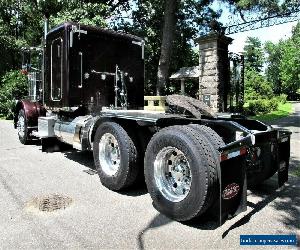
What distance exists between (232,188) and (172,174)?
92 centimetres

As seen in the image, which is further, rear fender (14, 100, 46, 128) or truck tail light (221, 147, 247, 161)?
rear fender (14, 100, 46, 128)

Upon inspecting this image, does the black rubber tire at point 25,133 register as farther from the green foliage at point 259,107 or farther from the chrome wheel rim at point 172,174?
the green foliage at point 259,107

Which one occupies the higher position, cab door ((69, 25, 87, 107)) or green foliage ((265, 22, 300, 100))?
green foliage ((265, 22, 300, 100))

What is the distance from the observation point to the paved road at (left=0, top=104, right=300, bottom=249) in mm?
3785

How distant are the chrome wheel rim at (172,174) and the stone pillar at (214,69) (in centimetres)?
838

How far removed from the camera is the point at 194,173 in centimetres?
406

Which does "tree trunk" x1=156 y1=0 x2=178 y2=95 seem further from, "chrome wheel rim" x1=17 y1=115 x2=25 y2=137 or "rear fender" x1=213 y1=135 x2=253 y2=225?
"rear fender" x1=213 y1=135 x2=253 y2=225

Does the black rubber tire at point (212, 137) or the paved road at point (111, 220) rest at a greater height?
the black rubber tire at point (212, 137)

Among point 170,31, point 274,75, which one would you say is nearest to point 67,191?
point 170,31

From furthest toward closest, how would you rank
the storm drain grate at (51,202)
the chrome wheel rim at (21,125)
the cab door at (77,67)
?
the chrome wheel rim at (21,125), the cab door at (77,67), the storm drain grate at (51,202)

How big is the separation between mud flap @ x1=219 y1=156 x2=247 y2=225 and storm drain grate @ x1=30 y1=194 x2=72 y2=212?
7.26ft

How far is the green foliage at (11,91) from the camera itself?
2017 cm

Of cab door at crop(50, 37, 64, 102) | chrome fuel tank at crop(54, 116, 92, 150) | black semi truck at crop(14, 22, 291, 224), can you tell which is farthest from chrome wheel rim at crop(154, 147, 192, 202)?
cab door at crop(50, 37, 64, 102)

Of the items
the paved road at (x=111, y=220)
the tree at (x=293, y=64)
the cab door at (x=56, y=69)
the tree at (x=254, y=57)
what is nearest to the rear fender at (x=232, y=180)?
the paved road at (x=111, y=220)
